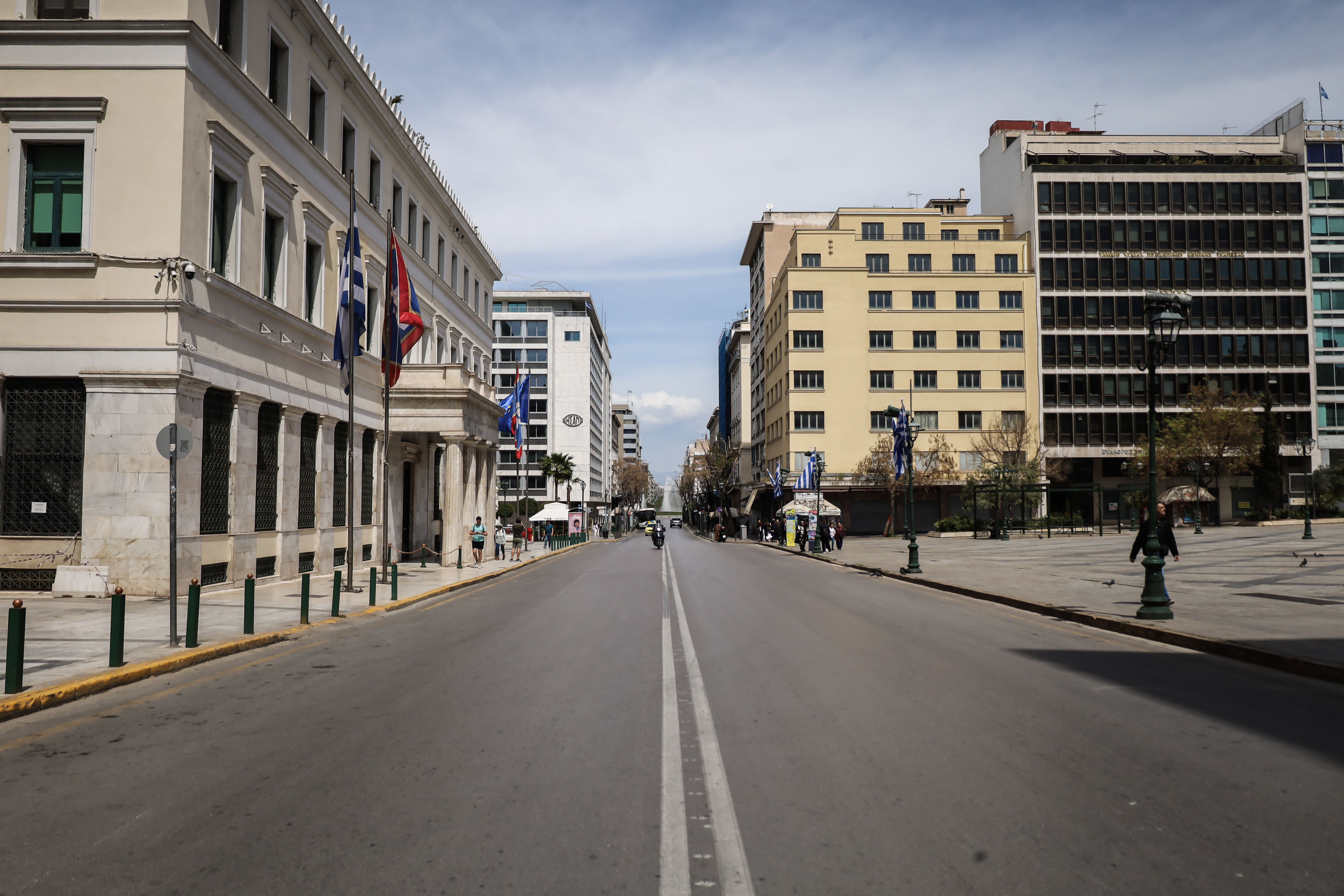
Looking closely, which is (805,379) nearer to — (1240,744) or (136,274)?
(136,274)

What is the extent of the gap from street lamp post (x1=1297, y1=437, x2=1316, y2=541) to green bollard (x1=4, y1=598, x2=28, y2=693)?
40.7 m

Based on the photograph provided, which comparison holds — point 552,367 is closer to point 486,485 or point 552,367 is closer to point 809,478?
point 809,478

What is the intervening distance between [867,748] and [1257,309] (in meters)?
81.2

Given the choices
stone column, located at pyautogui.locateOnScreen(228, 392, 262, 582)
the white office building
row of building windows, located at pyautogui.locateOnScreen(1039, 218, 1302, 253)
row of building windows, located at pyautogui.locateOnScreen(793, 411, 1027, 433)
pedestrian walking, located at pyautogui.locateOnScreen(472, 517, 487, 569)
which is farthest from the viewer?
the white office building

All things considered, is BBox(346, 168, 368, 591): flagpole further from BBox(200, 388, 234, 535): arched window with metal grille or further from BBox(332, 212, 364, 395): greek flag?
BBox(200, 388, 234, 535): arched window with metal grille

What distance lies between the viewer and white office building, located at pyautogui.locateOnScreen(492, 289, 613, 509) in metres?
101

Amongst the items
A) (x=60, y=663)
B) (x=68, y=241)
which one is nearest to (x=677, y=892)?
(x=60, y=663)

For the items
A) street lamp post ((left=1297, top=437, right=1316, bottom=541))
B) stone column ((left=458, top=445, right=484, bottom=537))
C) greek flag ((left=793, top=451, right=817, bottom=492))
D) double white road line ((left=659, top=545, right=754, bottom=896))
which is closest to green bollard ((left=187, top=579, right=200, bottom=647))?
double white road line ((left=659, top=545, right=754, bottom=896))

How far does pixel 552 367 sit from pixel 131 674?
94741mm

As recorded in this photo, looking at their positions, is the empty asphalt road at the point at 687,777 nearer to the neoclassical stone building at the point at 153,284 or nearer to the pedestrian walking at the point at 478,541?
the neoclassical stone building at the point at 153,284

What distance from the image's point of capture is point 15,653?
8305 millimetres

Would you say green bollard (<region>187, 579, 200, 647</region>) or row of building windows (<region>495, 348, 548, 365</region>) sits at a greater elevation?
row of building windows (<region>495, 348, 548, 365</region>)

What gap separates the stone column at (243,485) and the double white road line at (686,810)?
15.2 m

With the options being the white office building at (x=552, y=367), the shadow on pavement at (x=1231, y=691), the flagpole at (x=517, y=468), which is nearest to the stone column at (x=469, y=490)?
the flagpole at (x=517, y=468)
